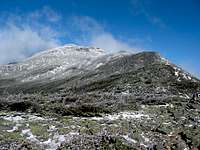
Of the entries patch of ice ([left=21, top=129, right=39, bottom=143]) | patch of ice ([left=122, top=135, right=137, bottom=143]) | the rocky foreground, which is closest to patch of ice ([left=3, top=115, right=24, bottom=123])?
the rocky foreground

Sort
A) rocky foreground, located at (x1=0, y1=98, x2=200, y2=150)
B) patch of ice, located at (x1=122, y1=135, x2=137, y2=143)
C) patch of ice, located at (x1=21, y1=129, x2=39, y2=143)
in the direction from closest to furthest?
rocky foreground, located at (x1=0, y1=98, x2=200, y2=150) < patch of ice, located at (x1=21, y1=129, x2=39, y2=143) < patch of ice, located at (x1=122, y1=135, x2=137, y2=143)

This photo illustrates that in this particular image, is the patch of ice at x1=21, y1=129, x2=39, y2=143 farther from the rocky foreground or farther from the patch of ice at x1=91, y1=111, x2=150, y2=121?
the patch of ice at x1=91, y1=111, x2=150, y2=121

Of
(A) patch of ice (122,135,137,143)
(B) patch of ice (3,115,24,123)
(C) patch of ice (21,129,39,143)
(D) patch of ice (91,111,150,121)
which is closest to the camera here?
(C) patch of ice (21,129,39,143)

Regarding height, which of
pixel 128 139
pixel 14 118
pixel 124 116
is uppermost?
pixel 14 118

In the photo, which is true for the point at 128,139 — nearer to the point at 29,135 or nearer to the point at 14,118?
the point at 29,135

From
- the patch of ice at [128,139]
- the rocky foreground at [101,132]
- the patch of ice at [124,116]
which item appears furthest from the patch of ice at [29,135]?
the patch of ice at [124,116]

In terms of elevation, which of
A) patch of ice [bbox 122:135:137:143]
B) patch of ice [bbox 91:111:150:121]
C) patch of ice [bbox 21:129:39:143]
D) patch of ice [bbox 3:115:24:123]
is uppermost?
patch of ice [bbox 3:115:24:123]

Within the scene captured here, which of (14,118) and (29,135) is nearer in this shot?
(29,135)

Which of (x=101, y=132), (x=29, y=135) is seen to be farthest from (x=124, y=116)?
(x=29, y=135)

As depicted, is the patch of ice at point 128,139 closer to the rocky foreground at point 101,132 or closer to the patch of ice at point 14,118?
the rocky foreground at point 101,132

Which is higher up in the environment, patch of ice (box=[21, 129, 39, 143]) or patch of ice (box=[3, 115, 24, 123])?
patch of ice (box=[3, 115, 24, 123])

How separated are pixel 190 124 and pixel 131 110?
7915mm

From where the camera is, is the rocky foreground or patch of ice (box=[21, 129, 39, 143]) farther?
patch of ice (box=[21, 129, 39, 143])

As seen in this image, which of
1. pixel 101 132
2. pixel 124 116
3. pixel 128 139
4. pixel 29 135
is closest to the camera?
Result: pixel 29 135
